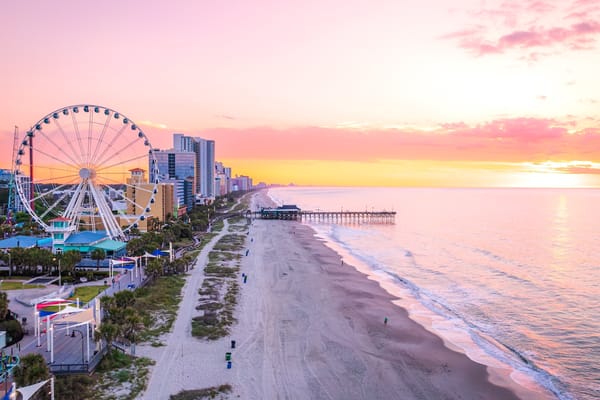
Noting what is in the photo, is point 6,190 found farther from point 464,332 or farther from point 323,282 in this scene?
point 464,332

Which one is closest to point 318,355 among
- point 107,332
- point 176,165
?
point 107,332

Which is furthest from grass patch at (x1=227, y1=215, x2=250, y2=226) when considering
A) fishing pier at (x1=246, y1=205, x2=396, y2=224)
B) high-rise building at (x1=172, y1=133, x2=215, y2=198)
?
high-rise building at (x1=172, y1=133, x2=215, y2=198)

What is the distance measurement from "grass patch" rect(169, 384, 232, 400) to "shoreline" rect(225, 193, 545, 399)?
2.29ft

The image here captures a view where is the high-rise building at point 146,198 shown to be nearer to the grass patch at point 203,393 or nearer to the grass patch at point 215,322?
the grass patch at point 215,322

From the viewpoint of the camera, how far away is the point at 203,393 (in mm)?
18609

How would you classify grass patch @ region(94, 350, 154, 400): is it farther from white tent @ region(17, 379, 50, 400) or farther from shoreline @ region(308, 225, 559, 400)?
shoreline @ region(308, 225, 559, 400)

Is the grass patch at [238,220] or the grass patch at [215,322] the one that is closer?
the grass patch at [215,322]

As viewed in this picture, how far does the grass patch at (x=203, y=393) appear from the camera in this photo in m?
18.1

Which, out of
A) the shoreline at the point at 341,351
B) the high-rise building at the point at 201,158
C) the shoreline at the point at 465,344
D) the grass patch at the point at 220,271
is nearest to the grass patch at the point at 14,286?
the grass patch at the point at 220,271

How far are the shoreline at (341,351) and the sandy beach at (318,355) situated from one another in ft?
0.18

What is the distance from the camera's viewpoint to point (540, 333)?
29984 mm

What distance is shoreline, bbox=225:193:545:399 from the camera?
20.5 m

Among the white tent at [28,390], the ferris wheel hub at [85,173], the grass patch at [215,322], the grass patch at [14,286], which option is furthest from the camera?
the ferris wheel hub at [85,173]

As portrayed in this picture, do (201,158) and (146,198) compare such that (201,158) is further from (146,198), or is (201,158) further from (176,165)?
(146,198)
